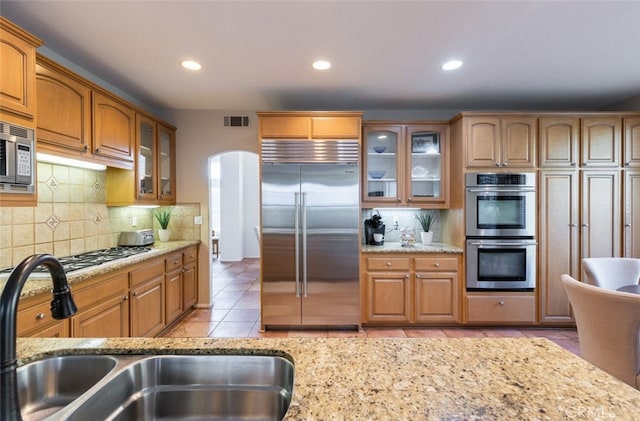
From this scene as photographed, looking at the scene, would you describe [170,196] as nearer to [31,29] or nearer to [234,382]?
[31,29]

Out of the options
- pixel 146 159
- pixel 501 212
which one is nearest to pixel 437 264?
pixel 501 212

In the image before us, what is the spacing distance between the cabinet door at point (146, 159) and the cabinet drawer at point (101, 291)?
3.50ft

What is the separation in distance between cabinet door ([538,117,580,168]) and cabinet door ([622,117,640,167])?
0.51 meters

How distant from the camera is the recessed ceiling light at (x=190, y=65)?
256 cm

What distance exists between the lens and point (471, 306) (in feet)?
10.7

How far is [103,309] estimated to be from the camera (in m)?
2.15

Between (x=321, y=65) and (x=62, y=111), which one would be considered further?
(x=321, y=65)

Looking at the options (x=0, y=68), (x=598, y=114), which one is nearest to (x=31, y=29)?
(x=0, y=68)

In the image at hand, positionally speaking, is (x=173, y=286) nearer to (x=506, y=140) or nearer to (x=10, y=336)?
(x=10, y=336)

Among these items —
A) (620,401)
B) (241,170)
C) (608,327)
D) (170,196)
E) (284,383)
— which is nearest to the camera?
(620,401)

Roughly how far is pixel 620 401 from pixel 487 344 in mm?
357

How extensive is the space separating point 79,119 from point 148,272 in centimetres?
138

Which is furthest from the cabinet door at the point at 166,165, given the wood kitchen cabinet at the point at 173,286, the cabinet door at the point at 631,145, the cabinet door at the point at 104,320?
the cabinet door at the point at 631,145

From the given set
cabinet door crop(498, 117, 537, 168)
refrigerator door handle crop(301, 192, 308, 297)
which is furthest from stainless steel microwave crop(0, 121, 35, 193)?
cabinet door crop(498, 117, 537, 168)
